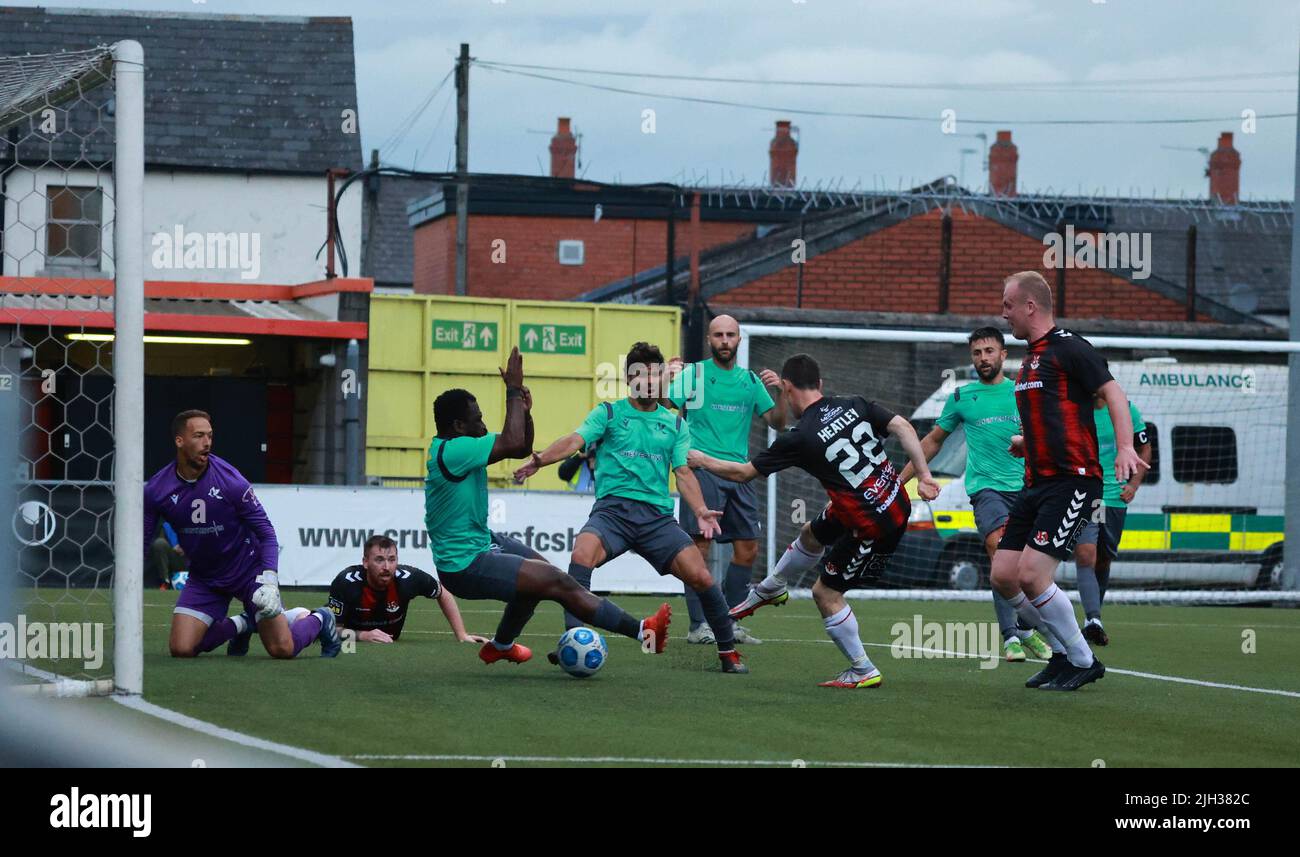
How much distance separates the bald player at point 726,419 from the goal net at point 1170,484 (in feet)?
26.7

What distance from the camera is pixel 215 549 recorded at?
33.1 feet

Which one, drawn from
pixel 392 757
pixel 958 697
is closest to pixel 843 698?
pixel 958 697

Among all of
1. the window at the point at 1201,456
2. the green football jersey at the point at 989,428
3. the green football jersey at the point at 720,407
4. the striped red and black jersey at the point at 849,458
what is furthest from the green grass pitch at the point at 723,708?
the window at the point at 1201,456

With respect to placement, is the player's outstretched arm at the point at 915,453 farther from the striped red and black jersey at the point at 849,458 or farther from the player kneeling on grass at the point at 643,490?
the player kneeling on grass at the point at 643,490

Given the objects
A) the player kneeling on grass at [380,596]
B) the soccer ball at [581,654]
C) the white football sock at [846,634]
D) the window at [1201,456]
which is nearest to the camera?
the white football sock at [846,634]

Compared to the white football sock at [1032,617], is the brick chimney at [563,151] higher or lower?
higher

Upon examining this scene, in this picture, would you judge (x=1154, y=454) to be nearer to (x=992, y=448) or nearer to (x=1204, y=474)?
(x=1204, y=474)

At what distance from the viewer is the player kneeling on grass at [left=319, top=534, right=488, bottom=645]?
11.3 m

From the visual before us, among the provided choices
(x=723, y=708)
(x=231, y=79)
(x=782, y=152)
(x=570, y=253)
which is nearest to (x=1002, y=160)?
(x=782, y=152)

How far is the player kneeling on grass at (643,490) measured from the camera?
9984mm

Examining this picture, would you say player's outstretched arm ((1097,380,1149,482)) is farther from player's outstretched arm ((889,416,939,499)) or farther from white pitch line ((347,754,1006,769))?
white pitch line ((347,754,1006,769))

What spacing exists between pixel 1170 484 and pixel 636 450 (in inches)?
525
